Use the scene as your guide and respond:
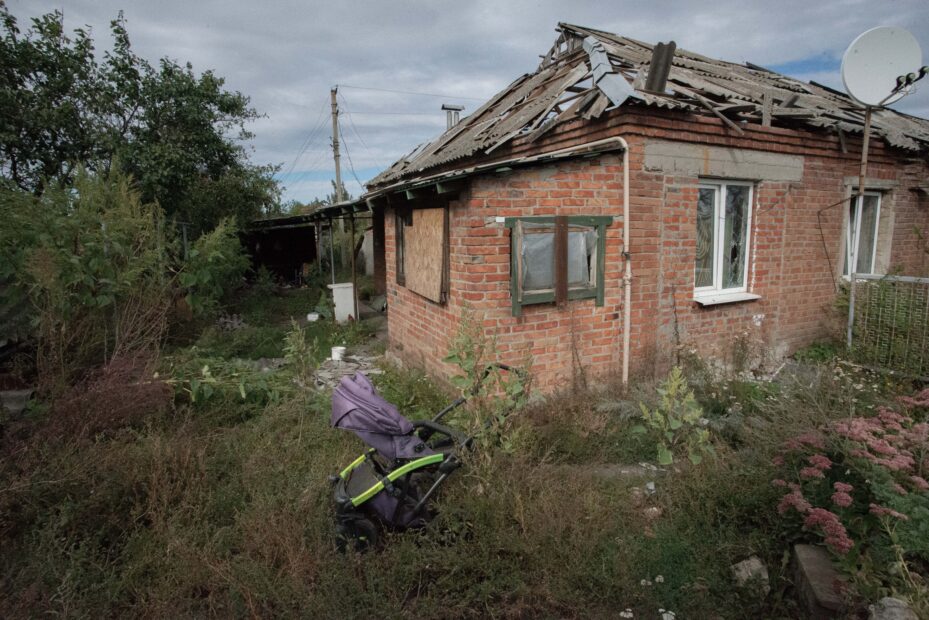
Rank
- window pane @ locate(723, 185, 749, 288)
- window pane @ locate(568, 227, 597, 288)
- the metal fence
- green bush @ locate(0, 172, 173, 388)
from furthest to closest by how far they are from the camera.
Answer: window pane @ locate(723, 185, 749, 288), the metal fence, window pane @ locate(568, 227, 597, 288), green bush @ locate(0, 172, 173, 388)

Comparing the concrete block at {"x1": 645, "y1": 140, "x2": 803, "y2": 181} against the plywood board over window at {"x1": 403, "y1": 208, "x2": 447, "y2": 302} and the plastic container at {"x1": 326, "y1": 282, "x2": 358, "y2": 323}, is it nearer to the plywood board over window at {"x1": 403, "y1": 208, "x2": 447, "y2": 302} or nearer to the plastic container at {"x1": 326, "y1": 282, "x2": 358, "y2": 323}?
the plywood board over window at {"x1": 403, "y1": 208, "x2": 447, "y2": 302}

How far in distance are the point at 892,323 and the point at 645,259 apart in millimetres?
2871

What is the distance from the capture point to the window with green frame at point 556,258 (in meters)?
4.75

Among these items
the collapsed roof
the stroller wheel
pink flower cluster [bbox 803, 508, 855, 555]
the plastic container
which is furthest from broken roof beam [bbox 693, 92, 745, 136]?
the plastic container

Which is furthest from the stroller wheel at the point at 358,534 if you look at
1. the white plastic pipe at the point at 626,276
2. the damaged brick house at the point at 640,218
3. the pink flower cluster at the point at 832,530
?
the white plastic pipe at the point at 626,276

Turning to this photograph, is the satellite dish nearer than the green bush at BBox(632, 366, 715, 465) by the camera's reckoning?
No

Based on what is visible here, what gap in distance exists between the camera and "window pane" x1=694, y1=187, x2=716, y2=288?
599 centimetres

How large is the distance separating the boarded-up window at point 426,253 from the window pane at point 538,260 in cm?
89

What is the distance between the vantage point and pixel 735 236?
6285 mm

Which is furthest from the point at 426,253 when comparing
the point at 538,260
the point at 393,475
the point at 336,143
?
the point at 336,143

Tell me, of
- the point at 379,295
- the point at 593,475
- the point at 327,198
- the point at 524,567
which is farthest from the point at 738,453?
the point at 327,198

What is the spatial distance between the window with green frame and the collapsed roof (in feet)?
4.15

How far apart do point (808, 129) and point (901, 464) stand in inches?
214

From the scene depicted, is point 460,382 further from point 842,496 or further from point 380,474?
point 842,496
